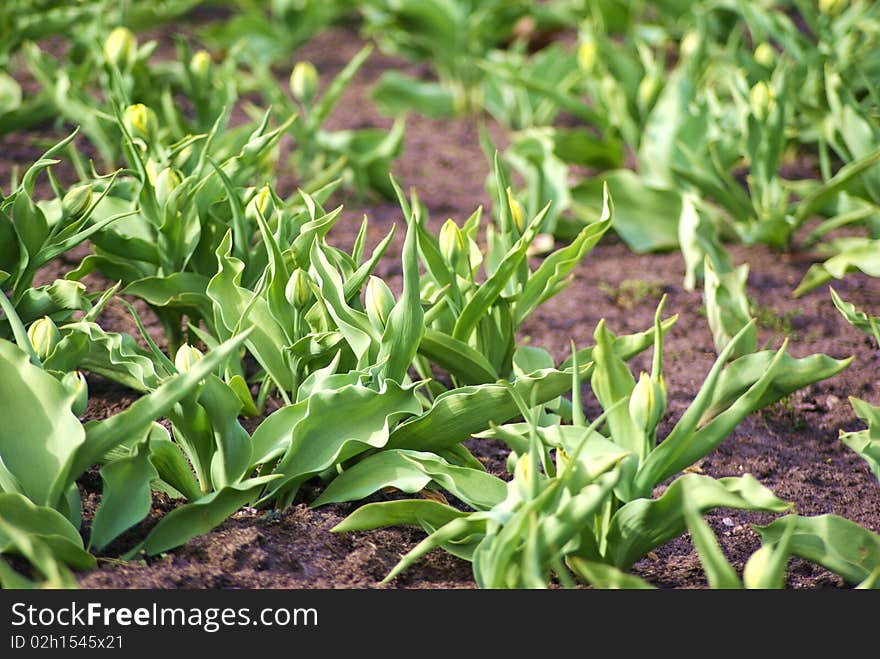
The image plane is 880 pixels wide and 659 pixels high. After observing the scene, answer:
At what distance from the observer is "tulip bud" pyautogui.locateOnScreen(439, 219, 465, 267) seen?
2.29 metres

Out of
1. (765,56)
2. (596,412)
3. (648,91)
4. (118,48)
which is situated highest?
(118,48)

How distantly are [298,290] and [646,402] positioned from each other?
2.34 feet

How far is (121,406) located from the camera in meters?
2.39

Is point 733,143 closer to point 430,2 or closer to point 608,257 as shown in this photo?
point 608,257

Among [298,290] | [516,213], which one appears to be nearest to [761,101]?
[516,213]

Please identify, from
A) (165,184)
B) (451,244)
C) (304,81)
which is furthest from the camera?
(304,81)

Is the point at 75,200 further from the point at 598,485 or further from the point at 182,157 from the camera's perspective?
the point at 598,485

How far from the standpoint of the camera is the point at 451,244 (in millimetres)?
2293

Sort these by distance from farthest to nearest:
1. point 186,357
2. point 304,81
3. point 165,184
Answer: point 304,81 < point 165,184 < point 186,357

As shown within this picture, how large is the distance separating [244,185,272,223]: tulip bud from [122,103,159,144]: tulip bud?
1.18 ft

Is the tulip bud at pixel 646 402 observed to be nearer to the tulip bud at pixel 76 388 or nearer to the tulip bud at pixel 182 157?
the tulip bud at pixel 76 388

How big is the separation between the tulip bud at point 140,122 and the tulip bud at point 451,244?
2.73 feet

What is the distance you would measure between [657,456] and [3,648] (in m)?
1.06

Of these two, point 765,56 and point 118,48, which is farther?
point 765,56
